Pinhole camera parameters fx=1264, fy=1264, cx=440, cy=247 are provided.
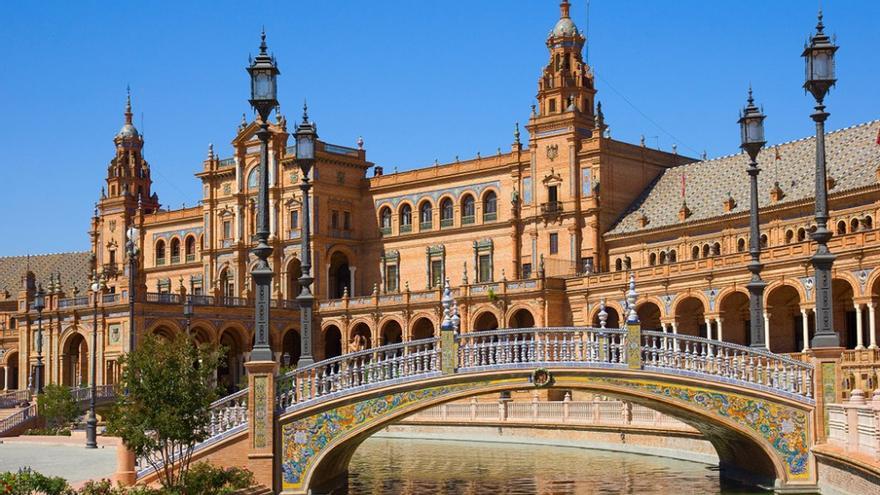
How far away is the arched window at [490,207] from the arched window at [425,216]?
4.66 metres

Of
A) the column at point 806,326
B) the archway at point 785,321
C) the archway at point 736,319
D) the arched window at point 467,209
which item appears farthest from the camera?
the arched window at point 467,209

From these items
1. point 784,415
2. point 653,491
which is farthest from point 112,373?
point 784,415

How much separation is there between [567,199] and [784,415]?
44.3 metres

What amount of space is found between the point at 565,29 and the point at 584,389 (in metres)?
47.6

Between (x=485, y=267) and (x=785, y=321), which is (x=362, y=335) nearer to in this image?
(x=485, y=267)

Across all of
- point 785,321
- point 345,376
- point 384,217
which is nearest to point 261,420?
point 345,376

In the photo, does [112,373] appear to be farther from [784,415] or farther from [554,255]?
[784,415]

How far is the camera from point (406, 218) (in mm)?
78750

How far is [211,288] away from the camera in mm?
82688

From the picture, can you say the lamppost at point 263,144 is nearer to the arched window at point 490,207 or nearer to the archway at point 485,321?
the archway at point 485,321

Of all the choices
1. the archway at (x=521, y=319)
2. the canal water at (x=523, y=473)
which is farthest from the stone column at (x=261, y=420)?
the archway at (x=521, y=319)

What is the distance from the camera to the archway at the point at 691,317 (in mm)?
58125

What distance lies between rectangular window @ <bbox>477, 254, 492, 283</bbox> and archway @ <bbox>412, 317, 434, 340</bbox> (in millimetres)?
3927

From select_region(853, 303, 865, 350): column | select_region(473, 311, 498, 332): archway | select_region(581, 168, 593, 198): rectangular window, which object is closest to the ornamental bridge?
select_region(853, 303, 865, 350): column
